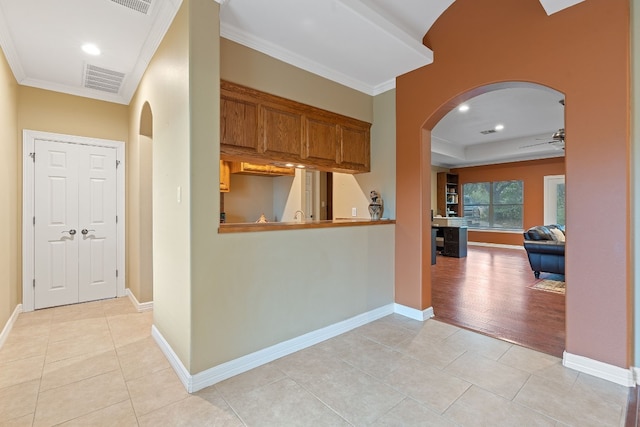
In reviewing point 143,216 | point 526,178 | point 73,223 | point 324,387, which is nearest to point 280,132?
point 143,216

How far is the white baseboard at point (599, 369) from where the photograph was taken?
6.85 feet

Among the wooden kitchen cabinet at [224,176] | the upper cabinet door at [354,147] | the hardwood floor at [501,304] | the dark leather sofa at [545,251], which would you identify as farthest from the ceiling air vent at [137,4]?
the dark leather sofa at [545,251]

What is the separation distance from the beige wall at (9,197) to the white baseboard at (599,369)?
16.1 ft

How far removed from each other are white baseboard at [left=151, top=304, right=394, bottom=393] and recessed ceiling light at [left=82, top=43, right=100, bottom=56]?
2742mm

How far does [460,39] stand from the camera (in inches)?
116

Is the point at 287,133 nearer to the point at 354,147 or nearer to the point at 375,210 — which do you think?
the point at 354,147

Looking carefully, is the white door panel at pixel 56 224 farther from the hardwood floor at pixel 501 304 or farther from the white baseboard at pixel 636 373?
the white baseboard at pixel 636 373

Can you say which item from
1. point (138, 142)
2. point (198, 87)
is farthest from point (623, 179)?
point (138, 142)

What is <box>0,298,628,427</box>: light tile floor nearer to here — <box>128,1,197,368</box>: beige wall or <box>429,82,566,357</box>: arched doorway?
<box>128,1,197,368</box>: beige wall

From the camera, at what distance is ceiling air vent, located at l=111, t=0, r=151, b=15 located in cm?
226

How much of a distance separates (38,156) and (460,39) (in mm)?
4918

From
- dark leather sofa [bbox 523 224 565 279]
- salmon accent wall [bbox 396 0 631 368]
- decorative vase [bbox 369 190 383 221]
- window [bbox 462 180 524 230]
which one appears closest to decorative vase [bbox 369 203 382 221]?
decorative vase [bbox 369 190 383 221]

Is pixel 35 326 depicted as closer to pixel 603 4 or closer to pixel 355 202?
pixel 355 202

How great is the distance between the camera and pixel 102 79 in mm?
3518
